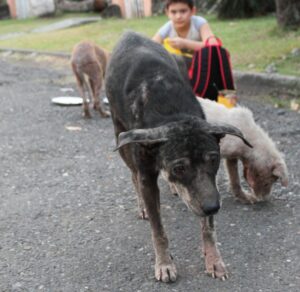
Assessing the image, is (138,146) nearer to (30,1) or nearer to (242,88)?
(242,88)

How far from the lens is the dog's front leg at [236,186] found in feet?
15.4

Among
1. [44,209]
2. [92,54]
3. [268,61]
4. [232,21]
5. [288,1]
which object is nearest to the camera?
[44,209]

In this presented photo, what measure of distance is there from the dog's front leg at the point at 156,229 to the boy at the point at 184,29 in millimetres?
2870

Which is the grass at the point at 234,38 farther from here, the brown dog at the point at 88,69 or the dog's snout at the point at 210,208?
the dog's snout at the point at 210,208

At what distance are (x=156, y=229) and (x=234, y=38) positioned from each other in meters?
8.17

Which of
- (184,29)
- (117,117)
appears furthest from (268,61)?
(117,117)

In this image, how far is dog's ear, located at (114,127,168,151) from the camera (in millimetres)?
3115

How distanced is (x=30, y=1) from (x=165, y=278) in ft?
71.1

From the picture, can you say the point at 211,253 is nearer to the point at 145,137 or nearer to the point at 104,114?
the point at 145,137

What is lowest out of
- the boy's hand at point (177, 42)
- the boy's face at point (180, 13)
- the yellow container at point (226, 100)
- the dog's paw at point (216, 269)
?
the dog's paw at point (216, 269)

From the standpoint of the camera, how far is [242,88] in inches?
322

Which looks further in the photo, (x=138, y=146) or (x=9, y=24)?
(x=9, y=24)

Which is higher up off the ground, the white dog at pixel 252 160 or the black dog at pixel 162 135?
the black dog at pixel 162 135

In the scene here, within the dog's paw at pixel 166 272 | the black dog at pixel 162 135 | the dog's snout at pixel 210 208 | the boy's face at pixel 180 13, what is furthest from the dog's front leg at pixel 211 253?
the boy's face at pixel 180 13
